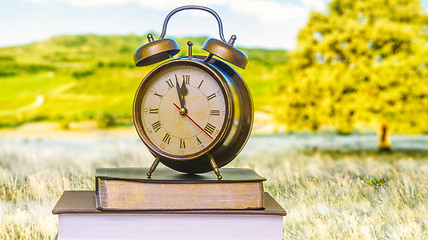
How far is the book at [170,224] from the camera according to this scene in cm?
277

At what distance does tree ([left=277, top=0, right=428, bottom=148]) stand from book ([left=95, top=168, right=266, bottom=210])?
9225 millimetres

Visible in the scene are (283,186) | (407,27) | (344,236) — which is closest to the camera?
(344,236)

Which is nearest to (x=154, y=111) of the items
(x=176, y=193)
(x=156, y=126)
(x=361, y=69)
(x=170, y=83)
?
(x=156, y=126)

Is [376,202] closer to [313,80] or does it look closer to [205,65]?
[205,65]

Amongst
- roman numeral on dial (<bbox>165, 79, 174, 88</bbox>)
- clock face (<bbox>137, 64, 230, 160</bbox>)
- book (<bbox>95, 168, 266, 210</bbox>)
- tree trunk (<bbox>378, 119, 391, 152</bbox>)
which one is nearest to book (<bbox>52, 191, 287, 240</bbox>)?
book (<bbox>95, 168, 266, 210</bbox>)

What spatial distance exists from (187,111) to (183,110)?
0.04 meters

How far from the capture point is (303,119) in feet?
42.0

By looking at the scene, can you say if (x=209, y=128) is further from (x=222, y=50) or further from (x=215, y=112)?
(x=222, y=50)

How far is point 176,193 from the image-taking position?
2775mm

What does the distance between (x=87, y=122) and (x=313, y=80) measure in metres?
8.55

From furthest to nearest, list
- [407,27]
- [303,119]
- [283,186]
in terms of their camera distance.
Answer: [303,119]
[407,27]
[283,186]

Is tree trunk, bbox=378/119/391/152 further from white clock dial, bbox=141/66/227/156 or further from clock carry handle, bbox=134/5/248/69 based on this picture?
white clock dial, bbox=141/66/227/156

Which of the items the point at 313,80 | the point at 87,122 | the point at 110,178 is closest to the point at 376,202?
the point at 110,178

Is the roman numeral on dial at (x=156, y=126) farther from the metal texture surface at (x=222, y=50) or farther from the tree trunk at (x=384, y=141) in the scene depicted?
the tree trunk at (x=384, y=141)
